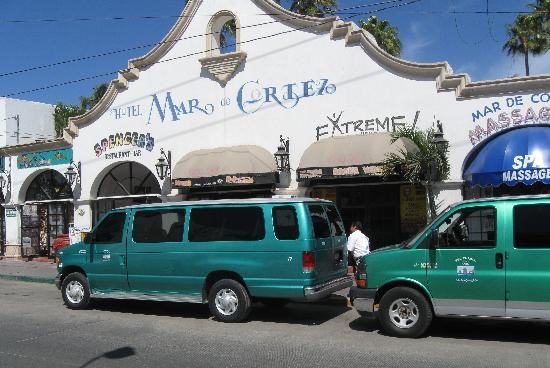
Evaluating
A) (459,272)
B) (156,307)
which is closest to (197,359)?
(459,272)

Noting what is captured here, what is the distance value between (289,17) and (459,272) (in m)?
10.9

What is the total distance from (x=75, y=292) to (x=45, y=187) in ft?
43.1

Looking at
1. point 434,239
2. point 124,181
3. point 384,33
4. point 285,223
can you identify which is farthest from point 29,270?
point 384,33

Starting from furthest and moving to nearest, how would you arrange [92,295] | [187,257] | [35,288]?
[35,288] < [92,295] < [187,257]

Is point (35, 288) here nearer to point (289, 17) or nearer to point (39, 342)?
point (39, 342)

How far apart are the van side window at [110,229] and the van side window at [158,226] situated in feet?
1.15

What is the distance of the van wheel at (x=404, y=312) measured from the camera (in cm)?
822

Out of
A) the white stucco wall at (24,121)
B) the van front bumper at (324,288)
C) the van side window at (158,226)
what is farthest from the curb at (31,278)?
the white stucco wall at (24,121)

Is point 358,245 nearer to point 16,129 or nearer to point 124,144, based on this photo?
point 124,144

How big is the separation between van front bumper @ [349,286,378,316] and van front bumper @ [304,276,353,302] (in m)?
0.71

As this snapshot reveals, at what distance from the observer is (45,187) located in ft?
77.0

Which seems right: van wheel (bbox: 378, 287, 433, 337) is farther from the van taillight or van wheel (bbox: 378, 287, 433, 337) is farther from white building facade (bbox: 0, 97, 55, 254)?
white building facade (bbox: 0, 97, 55, 254)

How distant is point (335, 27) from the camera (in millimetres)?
16062

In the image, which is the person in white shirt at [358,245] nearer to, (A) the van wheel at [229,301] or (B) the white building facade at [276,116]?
(B) the white building facade at [276,116]
